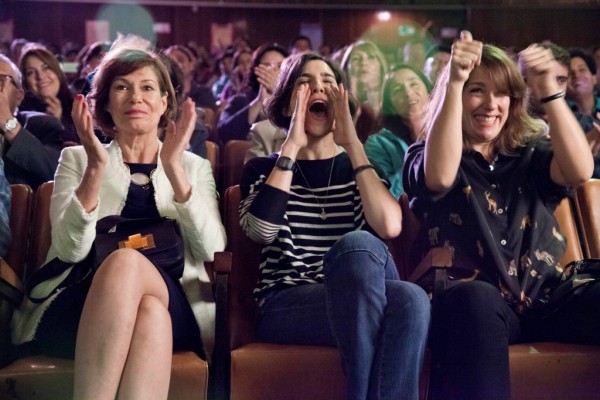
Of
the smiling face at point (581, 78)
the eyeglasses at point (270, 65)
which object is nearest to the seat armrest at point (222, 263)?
the eyeglasses at point (270, 65)

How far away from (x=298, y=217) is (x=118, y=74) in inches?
24.0

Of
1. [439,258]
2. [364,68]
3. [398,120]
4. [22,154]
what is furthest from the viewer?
[364,68]

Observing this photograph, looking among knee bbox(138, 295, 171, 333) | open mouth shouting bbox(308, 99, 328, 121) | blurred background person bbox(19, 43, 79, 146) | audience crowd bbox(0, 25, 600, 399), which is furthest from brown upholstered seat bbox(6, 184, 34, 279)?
blurred background person bbox(19, 43, 79, 146)

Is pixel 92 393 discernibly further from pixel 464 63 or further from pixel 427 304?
pixel 464 63

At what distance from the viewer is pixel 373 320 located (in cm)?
169

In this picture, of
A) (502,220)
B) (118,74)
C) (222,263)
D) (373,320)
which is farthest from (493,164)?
(118,74)

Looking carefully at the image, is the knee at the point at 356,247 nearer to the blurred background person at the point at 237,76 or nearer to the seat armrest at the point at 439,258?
the seat armrest at the point at 439,258

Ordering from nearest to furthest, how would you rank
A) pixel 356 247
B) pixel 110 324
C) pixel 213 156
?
pixel 110 324 → pixel 356 247 → pixel 213 156

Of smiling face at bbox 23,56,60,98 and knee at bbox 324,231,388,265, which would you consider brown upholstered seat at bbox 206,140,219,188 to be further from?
knee at bbox 324,231,388,265

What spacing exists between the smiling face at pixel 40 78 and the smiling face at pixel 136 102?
143 centimetres

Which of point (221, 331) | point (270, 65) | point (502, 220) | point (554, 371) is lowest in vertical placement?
point (554, 371)

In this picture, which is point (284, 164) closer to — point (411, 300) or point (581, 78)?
point (411, 300)

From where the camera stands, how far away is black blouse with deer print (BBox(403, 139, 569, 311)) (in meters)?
1.93

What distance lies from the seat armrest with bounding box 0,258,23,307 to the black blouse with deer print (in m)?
1.00
